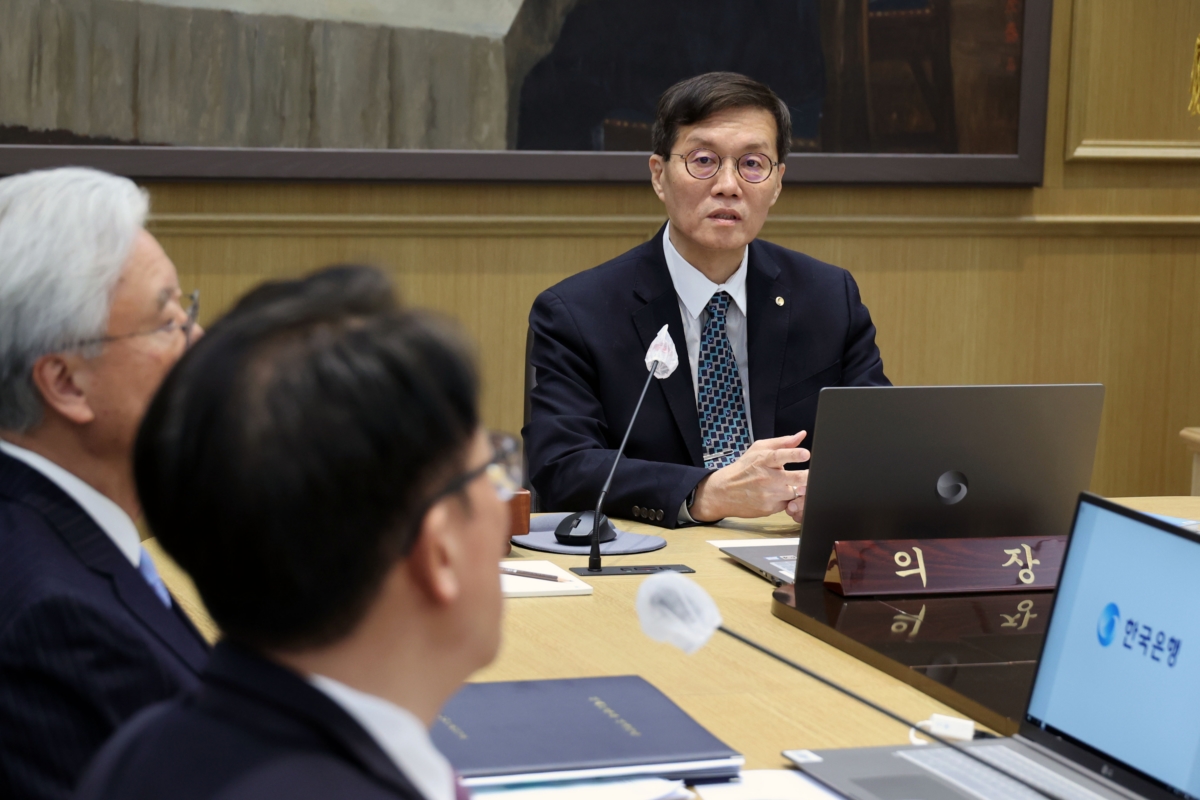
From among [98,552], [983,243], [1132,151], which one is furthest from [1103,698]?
[1132,151]

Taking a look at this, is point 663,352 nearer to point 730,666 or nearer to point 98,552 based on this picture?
point 730,666

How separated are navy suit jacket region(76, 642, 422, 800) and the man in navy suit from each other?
177 cm

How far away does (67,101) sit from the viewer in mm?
3416

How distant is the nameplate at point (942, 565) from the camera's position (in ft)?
6.22

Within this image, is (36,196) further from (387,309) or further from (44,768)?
(387,309)

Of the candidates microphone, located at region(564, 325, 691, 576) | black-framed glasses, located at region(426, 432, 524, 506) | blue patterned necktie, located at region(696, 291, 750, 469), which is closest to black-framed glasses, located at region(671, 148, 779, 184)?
blue patterned necktie, located at region(696, 291, 750, 469)

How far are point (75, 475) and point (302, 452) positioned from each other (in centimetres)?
A: 69

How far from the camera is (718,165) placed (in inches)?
109

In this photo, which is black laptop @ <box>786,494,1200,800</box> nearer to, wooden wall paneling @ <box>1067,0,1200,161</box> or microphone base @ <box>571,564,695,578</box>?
microphone base @ <box>571,564,695,578</box>

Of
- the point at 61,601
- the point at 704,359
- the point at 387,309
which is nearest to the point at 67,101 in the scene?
the point at 704,359

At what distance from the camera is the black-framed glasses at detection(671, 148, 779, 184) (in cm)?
276

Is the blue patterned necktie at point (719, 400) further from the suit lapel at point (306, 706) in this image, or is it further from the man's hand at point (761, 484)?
the suit lapel at point (306, 706)

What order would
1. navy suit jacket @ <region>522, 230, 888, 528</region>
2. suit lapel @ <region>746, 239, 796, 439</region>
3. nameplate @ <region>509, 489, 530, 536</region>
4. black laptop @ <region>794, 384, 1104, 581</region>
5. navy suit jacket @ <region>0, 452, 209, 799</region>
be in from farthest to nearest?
1. suit lapel @ <region>746, 239, 796, 439</region>
2. navy suit jacket @ <region>522, 230, 888, 528</region>
3. nameplate @ <region>509, 489, 530, 536</region>
4. black laptop @ <region>794, 384, 1104, 581</region>
5. navy suit jacket @ <region>0, 452, 209, 799</region>

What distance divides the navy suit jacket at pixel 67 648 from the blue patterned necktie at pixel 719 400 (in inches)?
63.2
